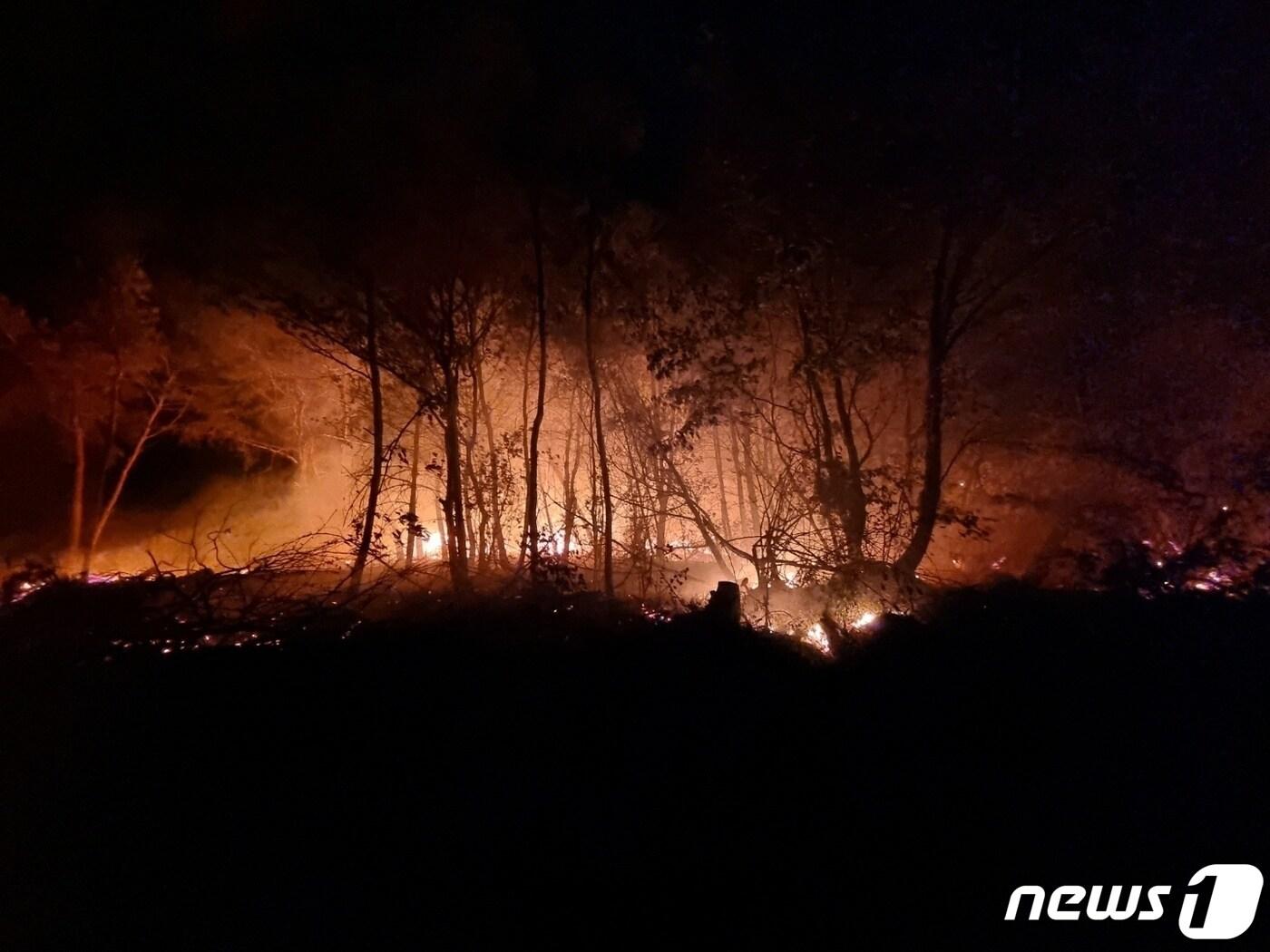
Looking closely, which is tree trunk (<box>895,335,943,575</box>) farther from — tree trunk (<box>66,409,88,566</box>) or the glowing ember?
tree trunk (<box>66,409,88,566</box>)

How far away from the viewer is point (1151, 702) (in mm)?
4605

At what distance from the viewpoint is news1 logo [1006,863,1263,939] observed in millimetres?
3406

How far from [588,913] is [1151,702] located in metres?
3.54

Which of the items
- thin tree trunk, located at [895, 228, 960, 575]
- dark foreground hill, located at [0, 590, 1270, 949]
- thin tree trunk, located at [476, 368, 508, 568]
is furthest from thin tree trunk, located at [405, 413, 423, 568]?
thin tree trunk, located at [895, 228, 960, 575]

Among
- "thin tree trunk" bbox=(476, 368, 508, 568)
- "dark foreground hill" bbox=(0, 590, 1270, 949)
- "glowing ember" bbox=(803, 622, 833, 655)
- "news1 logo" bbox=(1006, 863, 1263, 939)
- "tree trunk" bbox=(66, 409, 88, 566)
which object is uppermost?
"tree trunk" bbox=(66, 409, 88, 566)

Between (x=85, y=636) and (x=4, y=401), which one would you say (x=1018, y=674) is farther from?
(x=4, y=401)

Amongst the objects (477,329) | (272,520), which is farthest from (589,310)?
(272,520)

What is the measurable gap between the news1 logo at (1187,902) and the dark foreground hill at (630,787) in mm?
46

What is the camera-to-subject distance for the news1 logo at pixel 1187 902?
3406 mm

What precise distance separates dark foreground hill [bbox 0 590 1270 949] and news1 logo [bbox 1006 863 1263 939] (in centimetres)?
5

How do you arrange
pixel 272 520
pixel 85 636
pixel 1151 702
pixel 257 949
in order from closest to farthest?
1. pixel 257 949
2. pixel 1151 702
3. pixel 85 636
4. pixel 272 520

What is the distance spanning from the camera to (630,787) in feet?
13.3

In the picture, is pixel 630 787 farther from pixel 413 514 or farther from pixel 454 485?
pixel 413 514

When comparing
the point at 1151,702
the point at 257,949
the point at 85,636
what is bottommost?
the point at 257,949
